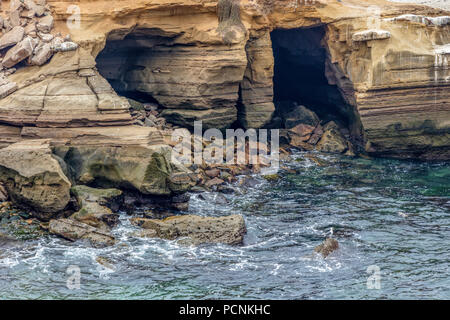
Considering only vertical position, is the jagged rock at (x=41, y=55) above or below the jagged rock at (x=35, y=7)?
below

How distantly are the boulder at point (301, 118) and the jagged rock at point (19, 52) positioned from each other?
43.3ft

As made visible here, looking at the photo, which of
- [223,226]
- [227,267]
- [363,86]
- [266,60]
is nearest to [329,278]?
[227,267]

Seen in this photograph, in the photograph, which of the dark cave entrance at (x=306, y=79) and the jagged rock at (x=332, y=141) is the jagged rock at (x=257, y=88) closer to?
the dark cave entrance at (x=306, y=79)

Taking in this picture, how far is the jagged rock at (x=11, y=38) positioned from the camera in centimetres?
2420

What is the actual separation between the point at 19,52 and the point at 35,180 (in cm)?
632

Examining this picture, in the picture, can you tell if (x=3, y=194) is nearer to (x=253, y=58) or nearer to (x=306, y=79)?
(x=253, y=58)

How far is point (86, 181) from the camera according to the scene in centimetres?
2170

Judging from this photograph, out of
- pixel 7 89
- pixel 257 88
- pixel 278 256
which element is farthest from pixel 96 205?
pixel 257 88

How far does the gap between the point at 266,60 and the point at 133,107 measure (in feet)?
22.1

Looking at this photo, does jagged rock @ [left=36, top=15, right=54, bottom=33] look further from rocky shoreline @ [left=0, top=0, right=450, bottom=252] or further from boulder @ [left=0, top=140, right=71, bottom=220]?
boulder @ [left=0, top=140, right=71, bottom=220]

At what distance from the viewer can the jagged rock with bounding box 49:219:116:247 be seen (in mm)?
18728

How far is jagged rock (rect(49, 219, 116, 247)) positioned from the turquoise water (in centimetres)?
34

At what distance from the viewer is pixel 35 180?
65.8ft

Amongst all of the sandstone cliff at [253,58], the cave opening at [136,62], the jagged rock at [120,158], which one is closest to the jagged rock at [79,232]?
the jagged rock at [120,158]
